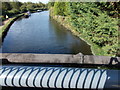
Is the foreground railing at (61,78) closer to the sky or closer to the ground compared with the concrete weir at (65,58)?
closer to the ground

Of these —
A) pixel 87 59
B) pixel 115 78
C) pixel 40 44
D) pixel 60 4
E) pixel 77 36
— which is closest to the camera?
pixel 115 78

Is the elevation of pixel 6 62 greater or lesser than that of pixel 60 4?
lesser

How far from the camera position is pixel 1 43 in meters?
11.0

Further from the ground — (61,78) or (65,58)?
(65,58)

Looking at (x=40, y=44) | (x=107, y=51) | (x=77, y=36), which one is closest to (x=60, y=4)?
(x=77, y=36)

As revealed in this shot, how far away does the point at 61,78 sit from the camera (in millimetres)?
3014

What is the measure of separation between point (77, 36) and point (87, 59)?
26.8 feet

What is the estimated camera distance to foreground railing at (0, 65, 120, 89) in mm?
2941

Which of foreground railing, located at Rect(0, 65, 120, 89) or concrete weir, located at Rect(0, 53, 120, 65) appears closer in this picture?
foreground railing, located at Rect(0, 65, 120, 89)

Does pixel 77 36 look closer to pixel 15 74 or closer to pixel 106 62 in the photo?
pixel 106 62

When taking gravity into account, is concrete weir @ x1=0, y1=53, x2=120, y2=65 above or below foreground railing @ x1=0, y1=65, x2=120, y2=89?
above

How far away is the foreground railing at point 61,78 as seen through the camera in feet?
9.65

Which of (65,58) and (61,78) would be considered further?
(65,58)

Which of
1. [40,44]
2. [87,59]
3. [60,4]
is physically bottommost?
[40,44]
